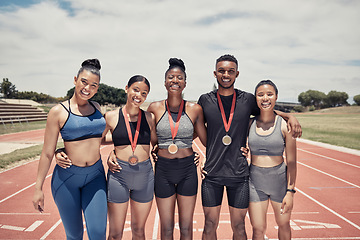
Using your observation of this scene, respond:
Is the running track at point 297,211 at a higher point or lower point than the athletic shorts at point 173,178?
lower

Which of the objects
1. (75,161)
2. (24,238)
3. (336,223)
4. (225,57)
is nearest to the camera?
(75,161)

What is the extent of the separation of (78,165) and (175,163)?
109 centimetres

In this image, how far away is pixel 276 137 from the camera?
9.02 ft

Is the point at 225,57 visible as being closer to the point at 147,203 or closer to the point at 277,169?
the point at 277,169

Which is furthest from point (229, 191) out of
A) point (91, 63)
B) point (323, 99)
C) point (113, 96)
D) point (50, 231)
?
point (323, 99)

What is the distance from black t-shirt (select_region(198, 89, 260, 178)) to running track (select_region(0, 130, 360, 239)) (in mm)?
1717

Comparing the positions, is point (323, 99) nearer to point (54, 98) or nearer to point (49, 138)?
point (54, 98)

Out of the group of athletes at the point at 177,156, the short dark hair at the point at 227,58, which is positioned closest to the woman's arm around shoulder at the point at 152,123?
the group of athletes at the point at 177,156

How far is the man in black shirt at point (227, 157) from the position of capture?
9.28 feet

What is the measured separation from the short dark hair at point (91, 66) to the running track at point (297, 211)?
2.81m

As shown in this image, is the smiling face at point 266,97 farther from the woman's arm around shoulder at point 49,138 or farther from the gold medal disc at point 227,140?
the woman's arm around shoulder at point 49,138

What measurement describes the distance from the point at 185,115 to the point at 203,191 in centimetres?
97

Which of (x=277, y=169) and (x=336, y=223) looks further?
(x=336, y=223)

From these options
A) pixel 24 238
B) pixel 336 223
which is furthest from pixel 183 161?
pixel 336 223
